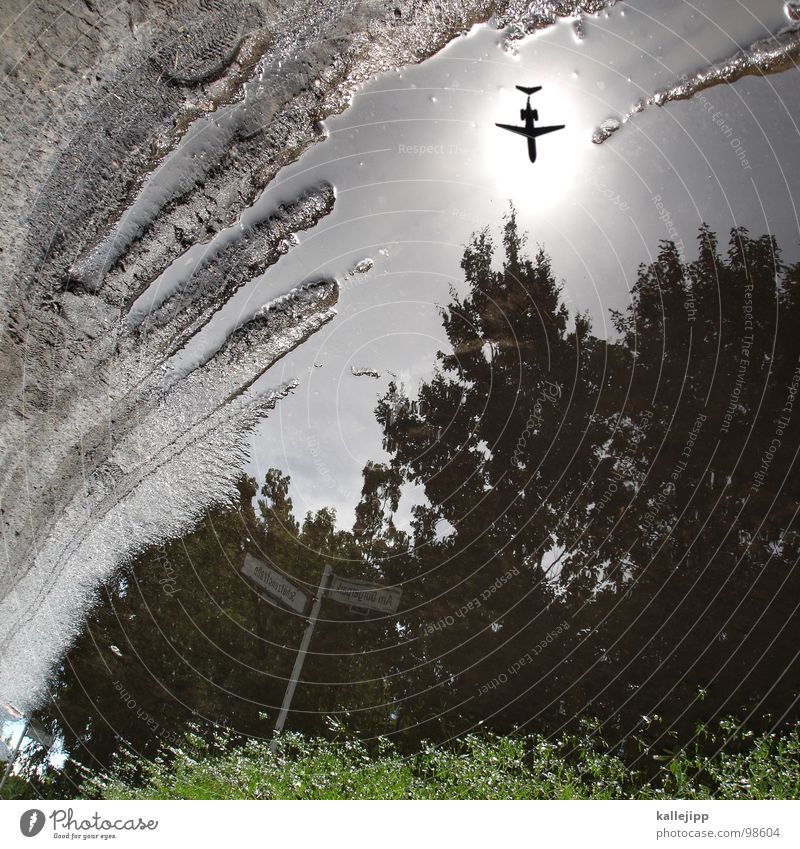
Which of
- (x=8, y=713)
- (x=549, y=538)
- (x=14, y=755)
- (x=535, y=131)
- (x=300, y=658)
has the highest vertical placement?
(x=535, y=131)

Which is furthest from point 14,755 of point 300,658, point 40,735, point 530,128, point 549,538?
point 530,128

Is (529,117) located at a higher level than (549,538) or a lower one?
higher

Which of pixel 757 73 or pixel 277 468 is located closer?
pixel 757 73

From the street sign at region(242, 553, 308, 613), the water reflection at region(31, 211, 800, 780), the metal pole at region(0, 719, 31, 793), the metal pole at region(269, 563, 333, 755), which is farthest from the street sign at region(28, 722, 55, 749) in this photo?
the street sign at region(242, 553, 308, 613)

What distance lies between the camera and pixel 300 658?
1713mm

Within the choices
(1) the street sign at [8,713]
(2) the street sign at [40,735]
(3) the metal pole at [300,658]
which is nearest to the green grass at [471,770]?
(3) the metal pole at [300,658]

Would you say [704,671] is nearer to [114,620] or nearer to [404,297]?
[404,297]

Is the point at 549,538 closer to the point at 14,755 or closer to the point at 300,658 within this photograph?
the point at 300,658

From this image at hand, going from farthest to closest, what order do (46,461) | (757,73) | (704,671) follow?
(46,461)
(704,671)
(757,73)

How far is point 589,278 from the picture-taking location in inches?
60.9

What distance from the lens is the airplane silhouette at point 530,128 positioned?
1.48 meters

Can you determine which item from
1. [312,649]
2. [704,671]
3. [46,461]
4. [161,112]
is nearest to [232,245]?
[161,112]

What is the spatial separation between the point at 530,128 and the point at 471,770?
173 cm

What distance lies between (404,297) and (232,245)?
512 millimetres
